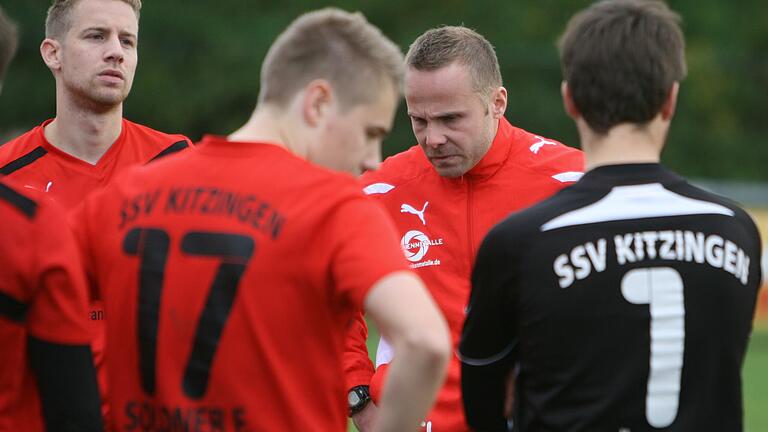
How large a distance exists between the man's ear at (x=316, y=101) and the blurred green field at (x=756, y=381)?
7.03m

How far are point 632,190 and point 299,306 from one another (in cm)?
96

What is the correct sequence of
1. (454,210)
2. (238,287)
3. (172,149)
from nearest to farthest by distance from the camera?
1. (238,287)
2. (454,210)
3. (172,149)

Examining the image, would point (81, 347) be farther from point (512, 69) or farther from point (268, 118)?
point (512, 69)

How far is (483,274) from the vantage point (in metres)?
3.26

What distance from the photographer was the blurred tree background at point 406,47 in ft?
78.2

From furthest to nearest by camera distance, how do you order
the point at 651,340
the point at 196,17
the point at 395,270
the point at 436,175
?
the point at 196,17
the point at 436,175
the point at 651,340
the point at 395,270

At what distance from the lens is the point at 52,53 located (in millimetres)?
5324

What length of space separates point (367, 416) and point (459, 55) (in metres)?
1.62

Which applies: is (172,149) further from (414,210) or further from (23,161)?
(414,210)

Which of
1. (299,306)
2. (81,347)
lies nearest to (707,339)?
(299,306)

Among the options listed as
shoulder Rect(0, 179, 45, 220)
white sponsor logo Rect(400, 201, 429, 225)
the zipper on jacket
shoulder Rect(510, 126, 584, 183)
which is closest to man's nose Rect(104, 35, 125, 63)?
white sponsor logo Rect(400, 201, 429, 225)

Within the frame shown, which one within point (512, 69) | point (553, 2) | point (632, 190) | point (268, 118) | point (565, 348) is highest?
point (553, 2)

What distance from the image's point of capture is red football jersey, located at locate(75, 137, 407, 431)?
3041 mm

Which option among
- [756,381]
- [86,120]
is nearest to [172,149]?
[86,120]
